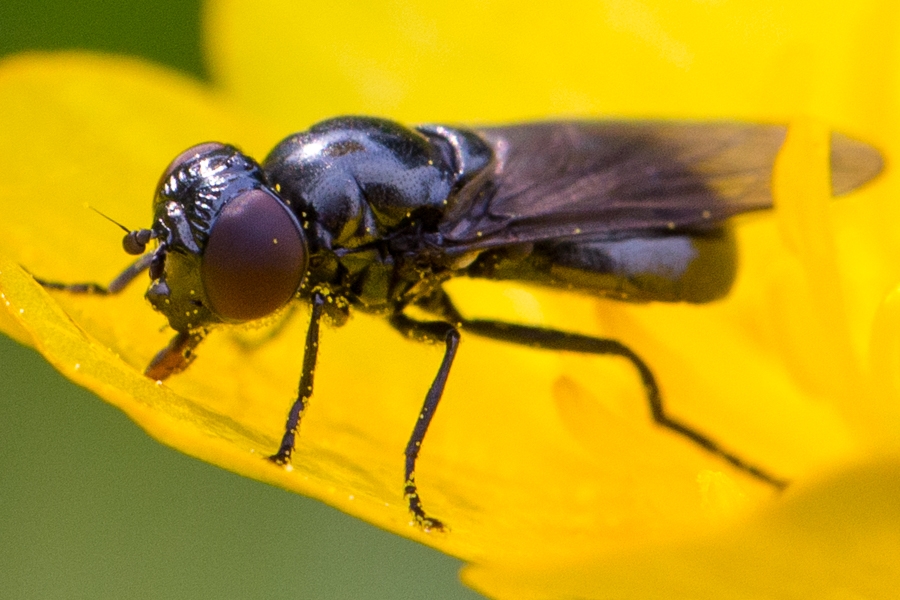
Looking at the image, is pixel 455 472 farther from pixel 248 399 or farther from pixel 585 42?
pixel 585 42

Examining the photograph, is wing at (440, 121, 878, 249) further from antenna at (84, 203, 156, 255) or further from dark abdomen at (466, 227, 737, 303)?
antenna at (84, 203, 156, 255)

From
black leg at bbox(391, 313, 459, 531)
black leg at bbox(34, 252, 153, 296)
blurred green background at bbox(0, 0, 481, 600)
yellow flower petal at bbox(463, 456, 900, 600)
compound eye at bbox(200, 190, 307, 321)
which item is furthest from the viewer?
blurred green background at bbox(0, 0, 481, 600)

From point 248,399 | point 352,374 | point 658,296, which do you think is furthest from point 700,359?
point 248,399

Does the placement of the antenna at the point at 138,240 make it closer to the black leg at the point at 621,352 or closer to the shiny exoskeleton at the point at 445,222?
the shiny exoskeleton at the point at 445,222

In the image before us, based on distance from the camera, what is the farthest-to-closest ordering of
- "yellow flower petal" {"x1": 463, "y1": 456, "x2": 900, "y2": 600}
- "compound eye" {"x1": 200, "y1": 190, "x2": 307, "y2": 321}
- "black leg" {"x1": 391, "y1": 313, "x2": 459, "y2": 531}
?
"compound eye" {"x1": 200, "y1": 190, "x2": 307, "y2": 321}, "black leg" {"x1": 391, "y1": 313, "x2": 459, "y2": 531}, "yellow flower petal" {"x1": 463, "y1": 456, "x2": 900, "y2": 600}

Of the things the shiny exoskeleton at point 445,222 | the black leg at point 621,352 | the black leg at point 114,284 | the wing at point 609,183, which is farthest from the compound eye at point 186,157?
the black leg at point 621,352

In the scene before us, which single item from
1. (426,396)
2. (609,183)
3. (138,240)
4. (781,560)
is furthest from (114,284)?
(781,560)

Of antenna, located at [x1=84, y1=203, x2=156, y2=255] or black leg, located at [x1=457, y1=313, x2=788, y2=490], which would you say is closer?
antenna, located at [x1=84, y1=203, x2=156, y2=255]

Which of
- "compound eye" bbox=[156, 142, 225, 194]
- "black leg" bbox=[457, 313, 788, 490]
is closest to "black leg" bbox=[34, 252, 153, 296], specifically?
"compound eye" bbox=[156, 142, 225, 194]
